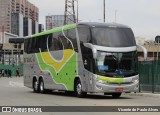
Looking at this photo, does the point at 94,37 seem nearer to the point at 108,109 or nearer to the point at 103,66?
the point at 103,66

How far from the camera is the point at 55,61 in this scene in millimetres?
27875

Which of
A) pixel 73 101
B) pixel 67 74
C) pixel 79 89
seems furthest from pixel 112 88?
pixel 67 74

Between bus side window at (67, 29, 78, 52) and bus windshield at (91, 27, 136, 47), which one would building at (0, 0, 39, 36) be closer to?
bus side window at (67, 29, 78, 52)

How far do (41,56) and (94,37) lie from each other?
729cm

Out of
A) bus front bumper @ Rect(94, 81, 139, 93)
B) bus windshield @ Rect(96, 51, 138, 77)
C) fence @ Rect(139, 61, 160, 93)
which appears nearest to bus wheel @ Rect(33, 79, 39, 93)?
fence @ Rect(139, 61, 160, 93)

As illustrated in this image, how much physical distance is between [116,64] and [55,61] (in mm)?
5396

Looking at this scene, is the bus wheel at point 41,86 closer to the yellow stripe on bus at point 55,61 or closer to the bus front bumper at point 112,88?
the yellow stripe on bus at point 55,61

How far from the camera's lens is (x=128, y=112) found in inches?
603

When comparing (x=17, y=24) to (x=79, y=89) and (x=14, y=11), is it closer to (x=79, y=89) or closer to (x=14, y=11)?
(x=14, y=11)

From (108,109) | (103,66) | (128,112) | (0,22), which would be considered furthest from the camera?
(0,22)

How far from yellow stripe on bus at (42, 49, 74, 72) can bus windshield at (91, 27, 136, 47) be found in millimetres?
2200

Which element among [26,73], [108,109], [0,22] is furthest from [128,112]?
[0,22]

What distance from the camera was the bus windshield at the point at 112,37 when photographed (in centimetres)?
2356

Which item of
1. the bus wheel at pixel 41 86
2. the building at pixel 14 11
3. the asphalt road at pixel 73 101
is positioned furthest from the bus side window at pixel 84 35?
the building at pixel 14 11
